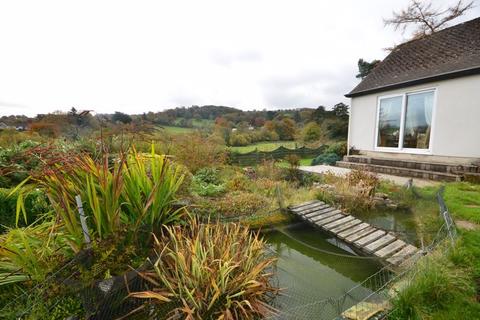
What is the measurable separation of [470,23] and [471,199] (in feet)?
23.7

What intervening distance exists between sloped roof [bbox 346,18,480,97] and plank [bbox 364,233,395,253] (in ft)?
19.0

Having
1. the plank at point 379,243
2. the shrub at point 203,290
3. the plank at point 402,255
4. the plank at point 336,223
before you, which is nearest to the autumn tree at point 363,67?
the plank at point 336,223

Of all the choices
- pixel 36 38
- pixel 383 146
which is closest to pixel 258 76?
pixel 383 146

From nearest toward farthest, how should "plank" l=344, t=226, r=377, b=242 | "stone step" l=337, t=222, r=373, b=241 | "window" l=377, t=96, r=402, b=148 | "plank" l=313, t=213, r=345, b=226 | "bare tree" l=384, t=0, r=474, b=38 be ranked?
1. "plank" l=344, t=226, r=377, b=242
2. "stone step" l=337, t=222, r=373, b=241
3. "plank" l=313, t=213, r=345, b=226
4. "window" l=377, t=96, r=402, b=148
5. "bare tree" l=384, t=0, r=474, b=38

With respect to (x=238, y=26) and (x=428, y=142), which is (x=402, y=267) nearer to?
(x=428, y=142)

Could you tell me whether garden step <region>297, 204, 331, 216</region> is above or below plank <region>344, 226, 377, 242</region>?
above

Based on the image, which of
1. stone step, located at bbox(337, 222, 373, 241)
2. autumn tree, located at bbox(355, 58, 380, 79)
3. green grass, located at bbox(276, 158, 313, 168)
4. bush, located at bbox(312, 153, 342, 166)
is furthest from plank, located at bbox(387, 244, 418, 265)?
autumn tree, located at bbox(355, 58, 380, 79)

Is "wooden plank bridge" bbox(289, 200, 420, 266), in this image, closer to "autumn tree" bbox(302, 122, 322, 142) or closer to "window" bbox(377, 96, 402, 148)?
"window" bbox(377, 96, 402, 148)

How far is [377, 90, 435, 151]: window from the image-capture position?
6965mm

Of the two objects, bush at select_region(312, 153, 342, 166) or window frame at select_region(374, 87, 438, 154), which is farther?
bush at select_region(312, 153, 342, 166)

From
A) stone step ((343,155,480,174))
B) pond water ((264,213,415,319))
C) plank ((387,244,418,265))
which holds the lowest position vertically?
pond water ((264,213,415,319))

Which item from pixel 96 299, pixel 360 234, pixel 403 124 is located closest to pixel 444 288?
pixel 360 234

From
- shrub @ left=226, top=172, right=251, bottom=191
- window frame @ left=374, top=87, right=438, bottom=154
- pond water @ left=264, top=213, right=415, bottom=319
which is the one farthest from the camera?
window frame @ left=374, top=87, right=438, bottom=154

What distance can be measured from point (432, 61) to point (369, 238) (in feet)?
24.8
